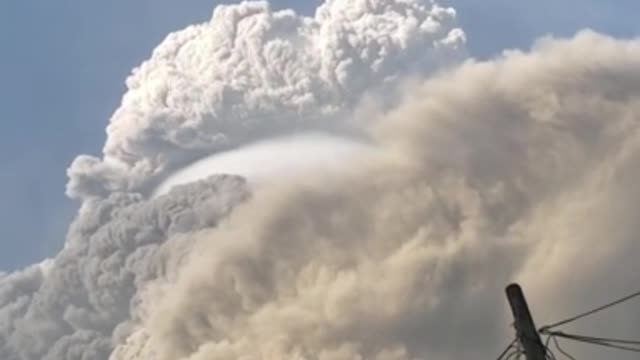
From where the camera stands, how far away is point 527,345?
41.1 feet

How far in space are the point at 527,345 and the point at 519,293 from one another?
3.10 feet

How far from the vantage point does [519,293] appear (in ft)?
42.4

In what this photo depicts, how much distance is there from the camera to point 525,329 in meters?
12.7

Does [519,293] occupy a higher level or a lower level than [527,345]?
higher

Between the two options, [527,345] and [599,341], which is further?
[599,341]

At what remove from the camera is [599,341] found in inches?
578

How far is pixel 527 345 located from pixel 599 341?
3059mm

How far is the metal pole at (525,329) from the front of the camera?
1247cm

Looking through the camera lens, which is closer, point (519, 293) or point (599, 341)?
point (519, 293)

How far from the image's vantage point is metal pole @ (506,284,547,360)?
40.9ft

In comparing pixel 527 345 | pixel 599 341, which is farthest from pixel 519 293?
pixel 599 341

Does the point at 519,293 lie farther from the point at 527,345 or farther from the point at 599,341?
the point at 599,341
